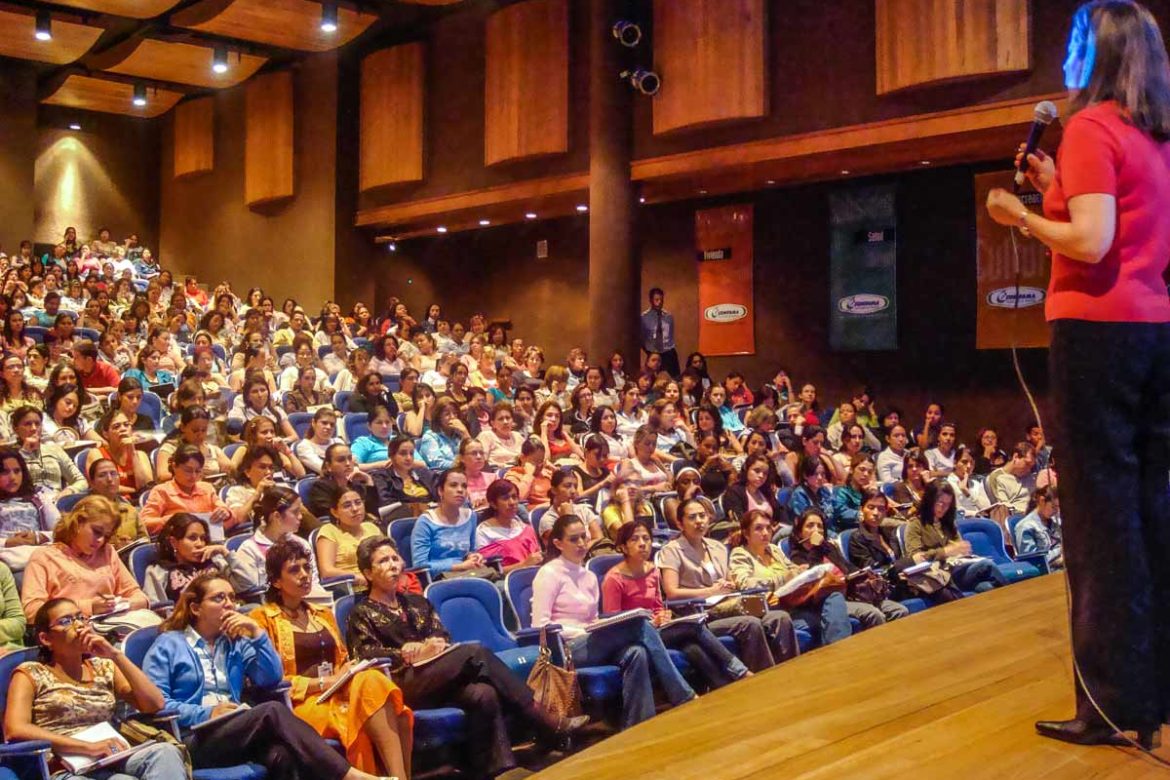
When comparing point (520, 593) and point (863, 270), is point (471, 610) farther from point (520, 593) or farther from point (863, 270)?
point (863, 270)

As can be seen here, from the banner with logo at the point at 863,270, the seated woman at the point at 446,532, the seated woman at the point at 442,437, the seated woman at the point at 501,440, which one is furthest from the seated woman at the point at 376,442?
the banner with logo at the point at 863,270

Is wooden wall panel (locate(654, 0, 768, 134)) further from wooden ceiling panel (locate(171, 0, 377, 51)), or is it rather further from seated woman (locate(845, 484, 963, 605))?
seated woman (locate(845, 484, 963, 605))

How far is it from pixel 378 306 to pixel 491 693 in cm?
1053

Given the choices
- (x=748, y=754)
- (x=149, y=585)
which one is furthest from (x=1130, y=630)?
(x=149, y=585)

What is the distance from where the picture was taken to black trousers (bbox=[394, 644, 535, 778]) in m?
3.57

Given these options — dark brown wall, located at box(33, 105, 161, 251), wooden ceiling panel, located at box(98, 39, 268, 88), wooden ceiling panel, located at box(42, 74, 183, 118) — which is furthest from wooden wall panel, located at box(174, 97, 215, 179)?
dark brown wall, located at box(33, 105, 161, 251)

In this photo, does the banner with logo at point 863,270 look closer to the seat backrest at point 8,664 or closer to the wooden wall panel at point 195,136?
the seat backrest at point 8,664

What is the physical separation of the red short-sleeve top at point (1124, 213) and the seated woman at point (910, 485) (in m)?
5.09

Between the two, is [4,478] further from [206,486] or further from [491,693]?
[491,693]

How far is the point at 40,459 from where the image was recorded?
5.15 m

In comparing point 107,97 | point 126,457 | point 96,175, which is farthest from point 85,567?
point 96,175

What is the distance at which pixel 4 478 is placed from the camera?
442cm

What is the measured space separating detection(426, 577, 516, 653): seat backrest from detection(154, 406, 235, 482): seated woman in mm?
1805

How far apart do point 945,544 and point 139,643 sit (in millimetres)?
3886
